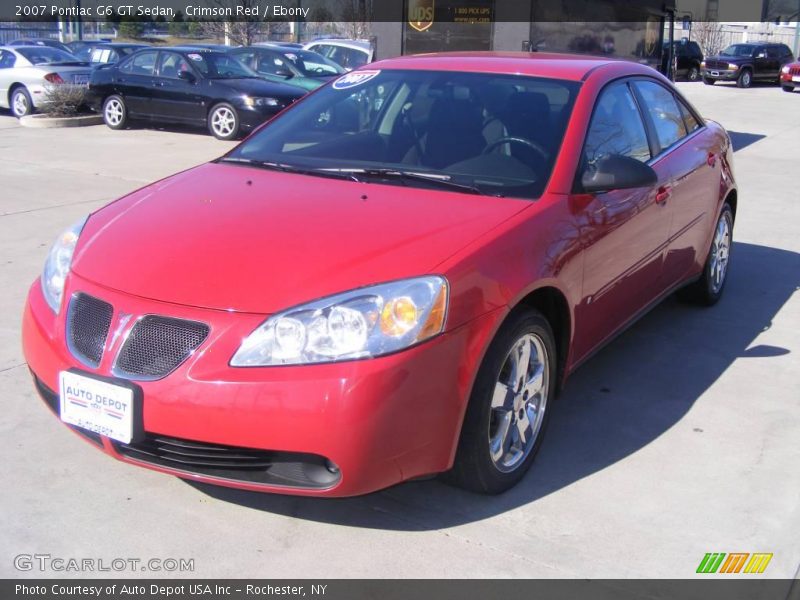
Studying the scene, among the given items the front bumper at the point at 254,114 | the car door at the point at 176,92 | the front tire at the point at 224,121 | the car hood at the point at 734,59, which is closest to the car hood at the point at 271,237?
the front bumper at the point at 254,114

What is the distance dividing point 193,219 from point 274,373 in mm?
1008

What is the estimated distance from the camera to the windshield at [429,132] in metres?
3.95

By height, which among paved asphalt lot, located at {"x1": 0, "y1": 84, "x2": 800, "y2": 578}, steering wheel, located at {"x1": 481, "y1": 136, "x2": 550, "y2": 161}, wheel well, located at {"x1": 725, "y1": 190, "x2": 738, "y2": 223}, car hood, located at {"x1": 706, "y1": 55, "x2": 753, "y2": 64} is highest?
car hood, located at {"x1": 706, "y1": 55, "x2": 753, "y2": 64}

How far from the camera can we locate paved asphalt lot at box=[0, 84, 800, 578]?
3.13 m

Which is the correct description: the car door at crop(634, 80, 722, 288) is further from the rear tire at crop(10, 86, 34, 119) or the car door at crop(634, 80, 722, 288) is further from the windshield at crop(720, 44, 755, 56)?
the windshield at crop(720, 44, 755, 56)

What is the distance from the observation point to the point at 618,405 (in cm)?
444

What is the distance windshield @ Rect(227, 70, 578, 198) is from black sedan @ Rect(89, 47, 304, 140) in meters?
9.22

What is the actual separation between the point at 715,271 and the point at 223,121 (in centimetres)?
971

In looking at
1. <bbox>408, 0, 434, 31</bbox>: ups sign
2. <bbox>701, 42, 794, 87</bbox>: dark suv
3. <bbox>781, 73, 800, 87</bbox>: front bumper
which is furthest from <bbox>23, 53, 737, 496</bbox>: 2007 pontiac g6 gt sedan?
<bbox>701, 42, 794, 87</bbox>: dark suv

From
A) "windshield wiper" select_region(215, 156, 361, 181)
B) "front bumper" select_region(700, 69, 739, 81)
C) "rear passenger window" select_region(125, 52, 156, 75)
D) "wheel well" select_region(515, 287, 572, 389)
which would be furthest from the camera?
"front bumper" select_region(700, 69, 739, 81)

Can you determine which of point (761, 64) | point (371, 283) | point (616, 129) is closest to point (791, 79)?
point (761, 64)

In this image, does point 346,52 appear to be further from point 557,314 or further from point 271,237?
point 271,237

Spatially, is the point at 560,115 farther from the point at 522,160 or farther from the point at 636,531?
the point at 636,531

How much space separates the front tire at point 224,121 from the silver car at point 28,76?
4.12 meters
